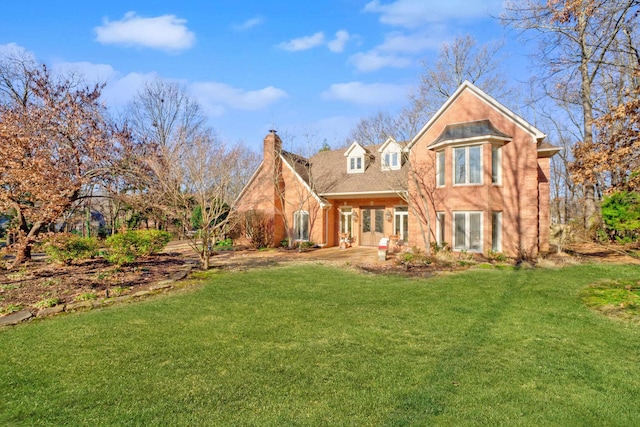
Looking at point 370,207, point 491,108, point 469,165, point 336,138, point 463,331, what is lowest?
point 463,331

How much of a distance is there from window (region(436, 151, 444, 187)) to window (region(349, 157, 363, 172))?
6.06 meters

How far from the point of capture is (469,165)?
15797 millimetres

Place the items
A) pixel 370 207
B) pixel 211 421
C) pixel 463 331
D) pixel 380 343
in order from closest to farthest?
pixel 211 421
pixel 380 343
pixel 463 331
pixel 370 207

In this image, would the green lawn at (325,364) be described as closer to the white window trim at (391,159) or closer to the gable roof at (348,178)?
the gable roof at (348,178)

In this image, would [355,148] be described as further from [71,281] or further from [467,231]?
[71,281]

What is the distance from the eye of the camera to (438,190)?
17.0 metres

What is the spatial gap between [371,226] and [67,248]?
15.9 meters

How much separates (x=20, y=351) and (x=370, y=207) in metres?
18.5

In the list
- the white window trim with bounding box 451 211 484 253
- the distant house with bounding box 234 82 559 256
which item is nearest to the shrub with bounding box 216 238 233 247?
the distant house with bounding box 234 82 559 256

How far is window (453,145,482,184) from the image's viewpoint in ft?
51.0

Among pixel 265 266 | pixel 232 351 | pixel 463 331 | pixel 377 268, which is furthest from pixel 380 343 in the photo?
pixel 265 266

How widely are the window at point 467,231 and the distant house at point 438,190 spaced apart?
0.15 feet

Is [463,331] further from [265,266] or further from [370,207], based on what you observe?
[370,207]

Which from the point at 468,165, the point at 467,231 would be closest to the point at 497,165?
the point at 468,165
